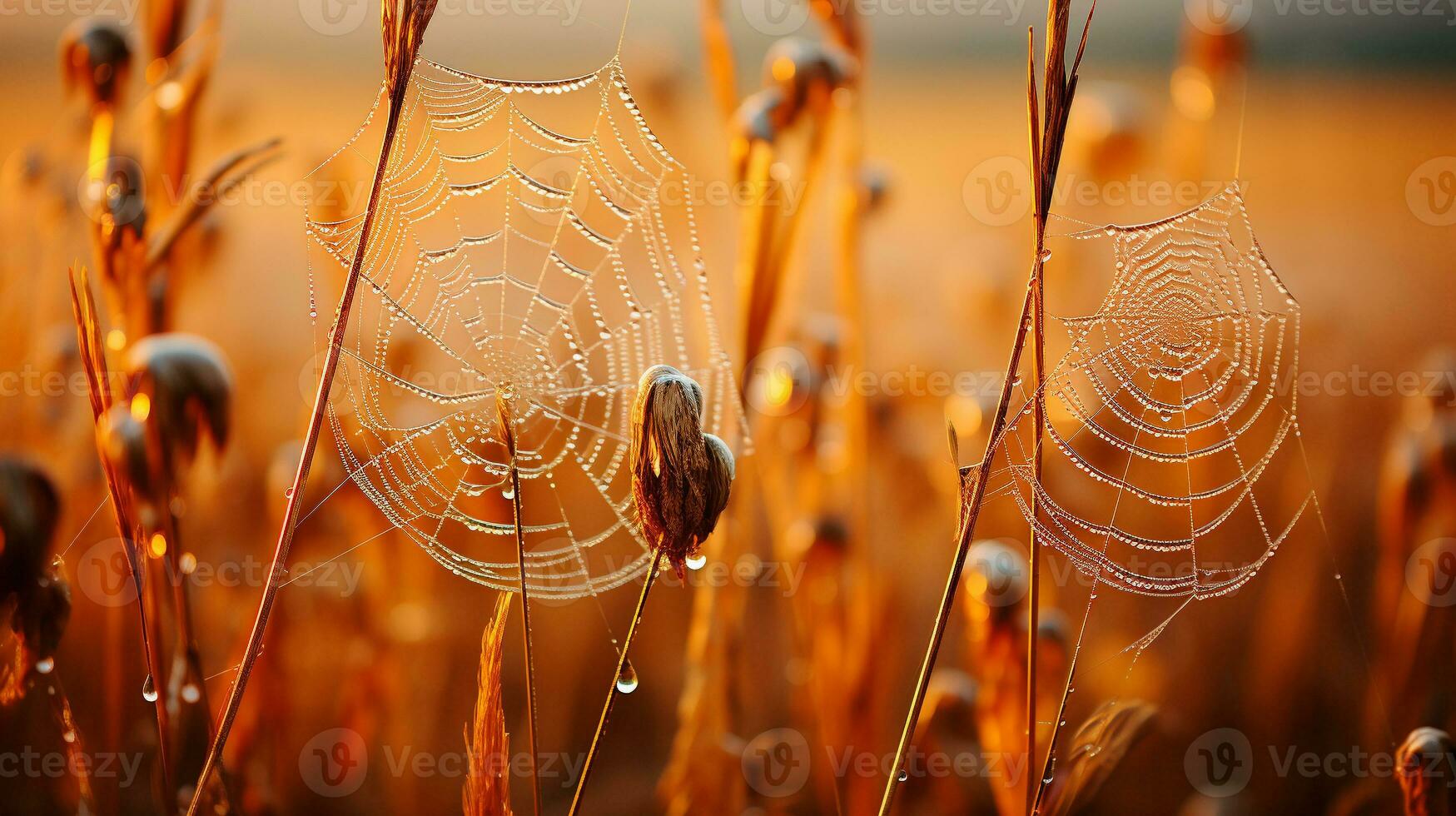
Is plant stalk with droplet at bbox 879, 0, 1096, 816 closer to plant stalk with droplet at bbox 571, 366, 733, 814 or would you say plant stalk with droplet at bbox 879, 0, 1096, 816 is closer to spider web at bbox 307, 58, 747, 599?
plant stalk with droplet at bbox 571, 366, 733, 814

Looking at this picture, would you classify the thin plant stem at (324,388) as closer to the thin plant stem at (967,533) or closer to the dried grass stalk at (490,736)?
the dried grass stalk at (490,736)

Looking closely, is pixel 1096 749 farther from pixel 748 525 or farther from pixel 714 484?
pixel 748 525

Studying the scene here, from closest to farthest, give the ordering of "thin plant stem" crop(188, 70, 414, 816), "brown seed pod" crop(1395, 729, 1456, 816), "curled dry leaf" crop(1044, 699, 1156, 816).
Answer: "thin plant stem" crop(188, 70, 414, 816)
"curled dry leaf" crop(1044, 699, 1156, 816)
"brown seed pod" crop(1395, 729, 1456, 816)

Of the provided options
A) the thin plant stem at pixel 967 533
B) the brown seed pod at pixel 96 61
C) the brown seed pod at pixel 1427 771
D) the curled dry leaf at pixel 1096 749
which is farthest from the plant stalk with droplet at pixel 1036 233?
the brown seed pod at pixel 96 61

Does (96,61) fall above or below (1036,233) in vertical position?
above

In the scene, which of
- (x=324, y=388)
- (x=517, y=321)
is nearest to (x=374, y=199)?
(x=324, y=388)

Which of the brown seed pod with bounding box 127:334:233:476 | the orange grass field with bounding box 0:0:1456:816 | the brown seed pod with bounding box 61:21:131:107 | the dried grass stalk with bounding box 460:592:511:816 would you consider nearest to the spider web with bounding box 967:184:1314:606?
the orange grass field with bounding box 0:0:1456:816
